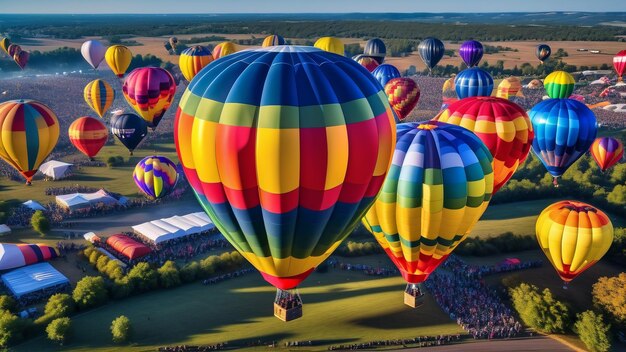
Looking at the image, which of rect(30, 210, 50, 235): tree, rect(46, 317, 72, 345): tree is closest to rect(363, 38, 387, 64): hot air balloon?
rect(30, 210, 50, 235): tree

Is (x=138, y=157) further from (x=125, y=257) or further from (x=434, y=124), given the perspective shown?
(x=434, y=124)

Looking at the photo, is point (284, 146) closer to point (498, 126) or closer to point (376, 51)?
point (498, 126)

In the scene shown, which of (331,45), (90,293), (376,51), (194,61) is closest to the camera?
(90,293)

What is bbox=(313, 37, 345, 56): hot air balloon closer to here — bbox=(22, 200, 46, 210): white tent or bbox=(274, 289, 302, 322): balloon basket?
bbox=(22, 200, 46, 210): white tent

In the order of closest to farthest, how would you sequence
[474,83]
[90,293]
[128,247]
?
1. [90,293]
2. [128,247]
3. [474,83]

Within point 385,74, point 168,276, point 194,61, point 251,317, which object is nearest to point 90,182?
point 194,61
